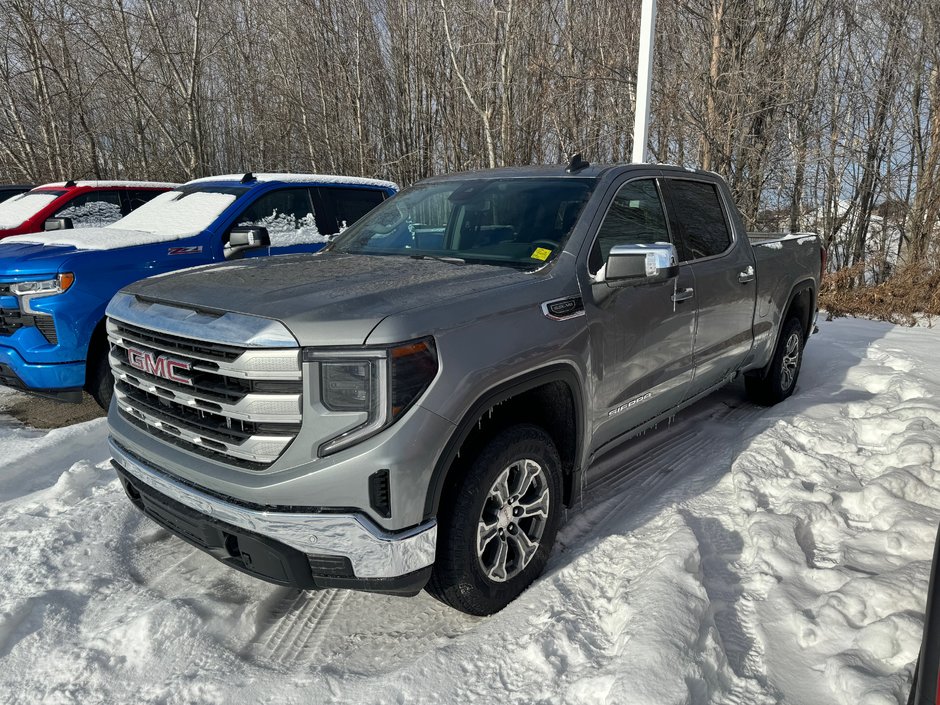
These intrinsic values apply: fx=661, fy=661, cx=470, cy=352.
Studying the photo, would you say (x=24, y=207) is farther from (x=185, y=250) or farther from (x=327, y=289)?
(x=327, y=289)

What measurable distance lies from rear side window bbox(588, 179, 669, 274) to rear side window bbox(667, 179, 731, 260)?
178mm

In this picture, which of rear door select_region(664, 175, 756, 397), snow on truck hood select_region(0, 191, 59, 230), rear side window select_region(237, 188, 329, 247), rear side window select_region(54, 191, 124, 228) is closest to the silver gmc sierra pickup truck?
rear door select_region(664, 175, 756, 397)

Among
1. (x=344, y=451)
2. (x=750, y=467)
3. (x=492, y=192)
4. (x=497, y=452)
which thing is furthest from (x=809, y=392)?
(x=344, y=451)

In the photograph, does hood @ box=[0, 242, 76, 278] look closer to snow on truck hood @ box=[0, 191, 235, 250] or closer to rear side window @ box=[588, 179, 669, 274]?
snow on truck hood @ box=[0, 191, 235, 250]

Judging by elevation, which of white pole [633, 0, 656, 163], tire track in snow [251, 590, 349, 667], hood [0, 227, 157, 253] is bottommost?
tire track in snow [251, 590, 349, 667]

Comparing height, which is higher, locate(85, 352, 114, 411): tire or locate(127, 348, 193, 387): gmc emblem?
locate(127, 348, 193, 387): gmc emblem

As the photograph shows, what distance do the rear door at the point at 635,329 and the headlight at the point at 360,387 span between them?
1131 mm

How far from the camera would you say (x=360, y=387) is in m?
2.19

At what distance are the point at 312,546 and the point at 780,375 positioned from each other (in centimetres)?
440

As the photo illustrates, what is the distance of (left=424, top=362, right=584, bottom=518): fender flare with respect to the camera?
2.32m

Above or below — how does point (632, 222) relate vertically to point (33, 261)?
above

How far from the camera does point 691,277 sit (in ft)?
12.6

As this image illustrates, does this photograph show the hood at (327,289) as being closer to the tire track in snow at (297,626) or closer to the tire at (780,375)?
the tire track in snow at (297,626)

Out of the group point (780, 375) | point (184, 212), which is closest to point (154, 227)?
point (184, 212)
